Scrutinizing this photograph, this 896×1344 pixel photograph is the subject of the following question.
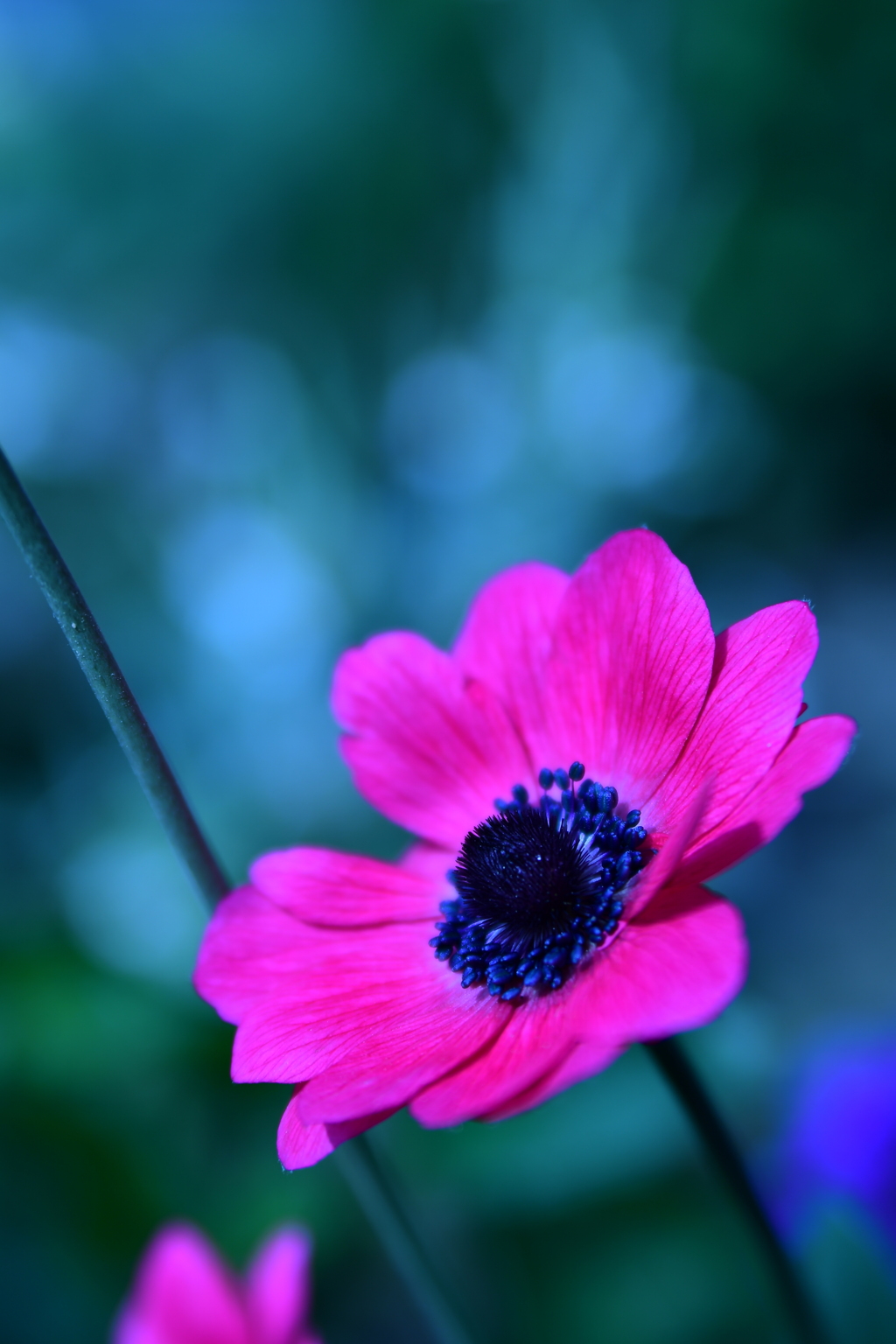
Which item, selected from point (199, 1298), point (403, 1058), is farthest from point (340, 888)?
point (199, 1298)

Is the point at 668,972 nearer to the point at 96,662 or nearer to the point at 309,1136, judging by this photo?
the point at 309,1136

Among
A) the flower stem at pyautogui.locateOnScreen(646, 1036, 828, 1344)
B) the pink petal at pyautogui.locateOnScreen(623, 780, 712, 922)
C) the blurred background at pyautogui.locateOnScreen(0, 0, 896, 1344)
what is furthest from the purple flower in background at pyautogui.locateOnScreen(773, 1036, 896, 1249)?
the pink petal at pyautogui.locateOnScreen(623, 780, 712, 922)

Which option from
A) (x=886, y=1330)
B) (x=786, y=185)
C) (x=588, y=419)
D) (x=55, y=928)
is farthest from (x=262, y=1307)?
(x=786, y=185)

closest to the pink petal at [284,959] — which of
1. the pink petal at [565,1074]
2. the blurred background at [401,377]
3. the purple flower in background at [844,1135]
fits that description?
the pink petal at [565,1074]

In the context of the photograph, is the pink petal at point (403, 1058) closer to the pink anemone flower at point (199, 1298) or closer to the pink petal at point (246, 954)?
the pink petal at point (246, 954)

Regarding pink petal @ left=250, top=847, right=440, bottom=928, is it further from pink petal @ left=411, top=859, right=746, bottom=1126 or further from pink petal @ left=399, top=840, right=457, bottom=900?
pink petal @ left=411, top=859, right=746, bottom=1126
